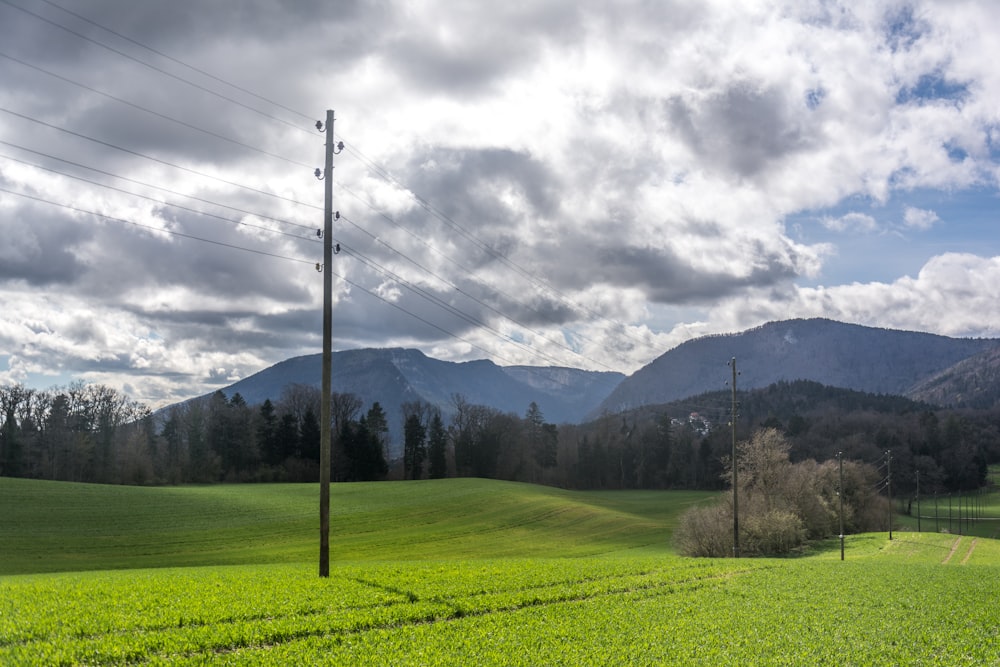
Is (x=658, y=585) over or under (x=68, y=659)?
under

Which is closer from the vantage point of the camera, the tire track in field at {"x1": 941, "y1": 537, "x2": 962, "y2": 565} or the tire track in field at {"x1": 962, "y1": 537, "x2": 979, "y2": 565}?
the tire track in field at {"x1": 962, "y1": 537, "x2": 979, "y2": 565}

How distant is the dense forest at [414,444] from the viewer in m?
108

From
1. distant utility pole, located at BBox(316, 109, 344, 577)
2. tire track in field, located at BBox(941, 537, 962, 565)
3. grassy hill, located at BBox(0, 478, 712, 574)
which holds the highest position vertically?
distant utility pole, located at BBox(316, 109, 344, 577)

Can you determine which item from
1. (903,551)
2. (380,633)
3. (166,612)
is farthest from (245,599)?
(903,551)

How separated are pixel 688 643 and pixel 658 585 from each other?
8340 millimetres

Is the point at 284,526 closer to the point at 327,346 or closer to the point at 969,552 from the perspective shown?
the point at 327,346

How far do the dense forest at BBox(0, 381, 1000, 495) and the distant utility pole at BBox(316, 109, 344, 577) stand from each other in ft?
205

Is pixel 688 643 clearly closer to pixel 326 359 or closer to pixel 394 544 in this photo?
pixel 326 359

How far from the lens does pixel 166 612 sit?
51.3 feet

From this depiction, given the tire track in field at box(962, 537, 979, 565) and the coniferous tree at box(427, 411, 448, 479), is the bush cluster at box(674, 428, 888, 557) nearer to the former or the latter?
the tire track in field at box(962, 537, 979, 565)

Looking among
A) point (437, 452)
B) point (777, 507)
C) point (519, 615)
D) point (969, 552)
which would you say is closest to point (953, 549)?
point (969, 552)

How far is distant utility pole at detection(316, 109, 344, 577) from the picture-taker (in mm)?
23375

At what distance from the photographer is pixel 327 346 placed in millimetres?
23859

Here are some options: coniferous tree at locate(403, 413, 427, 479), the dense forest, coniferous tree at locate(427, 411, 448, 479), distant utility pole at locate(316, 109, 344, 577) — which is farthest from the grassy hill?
coniferous tree at locate(427, 411, 448, 479)
